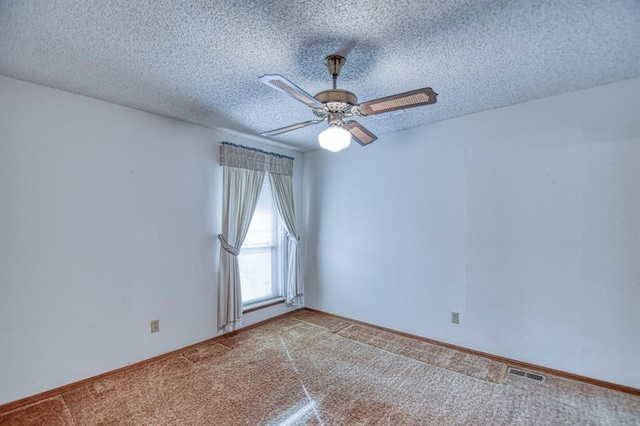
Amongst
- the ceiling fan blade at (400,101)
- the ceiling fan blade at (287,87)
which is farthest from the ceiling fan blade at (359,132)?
the ceiling fan blade at (287,87)

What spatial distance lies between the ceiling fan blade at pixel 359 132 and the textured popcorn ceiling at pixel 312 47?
0.36 m

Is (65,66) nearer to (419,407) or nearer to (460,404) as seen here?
(419,407)

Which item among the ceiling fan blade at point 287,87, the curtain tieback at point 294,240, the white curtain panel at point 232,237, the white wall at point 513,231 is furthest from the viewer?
the curtain tieback at point 294,240

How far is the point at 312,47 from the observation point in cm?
196

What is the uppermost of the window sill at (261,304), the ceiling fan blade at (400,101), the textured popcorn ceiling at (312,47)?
the textured popcorn ceiling at (312,47)

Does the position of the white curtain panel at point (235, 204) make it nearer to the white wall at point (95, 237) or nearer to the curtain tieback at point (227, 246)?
the curtain tieback at point (227, 246)

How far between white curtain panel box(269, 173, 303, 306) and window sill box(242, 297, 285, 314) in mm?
141

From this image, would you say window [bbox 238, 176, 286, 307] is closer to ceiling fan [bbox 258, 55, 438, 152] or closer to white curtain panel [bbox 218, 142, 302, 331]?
white curtain panel [bbox 218, 142, 302, 331]

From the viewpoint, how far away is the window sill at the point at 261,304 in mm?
3914

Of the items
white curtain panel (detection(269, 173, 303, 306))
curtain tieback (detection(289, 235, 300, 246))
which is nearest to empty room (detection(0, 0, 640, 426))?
white curtain panel (detection(269, 173, 303, 306))

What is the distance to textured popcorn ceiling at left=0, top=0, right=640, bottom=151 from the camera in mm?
1633

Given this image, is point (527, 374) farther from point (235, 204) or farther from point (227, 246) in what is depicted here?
point (235, 204)

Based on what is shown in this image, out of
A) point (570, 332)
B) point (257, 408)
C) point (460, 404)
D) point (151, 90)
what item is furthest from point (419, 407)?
point (151, 90)

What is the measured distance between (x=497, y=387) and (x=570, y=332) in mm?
833
